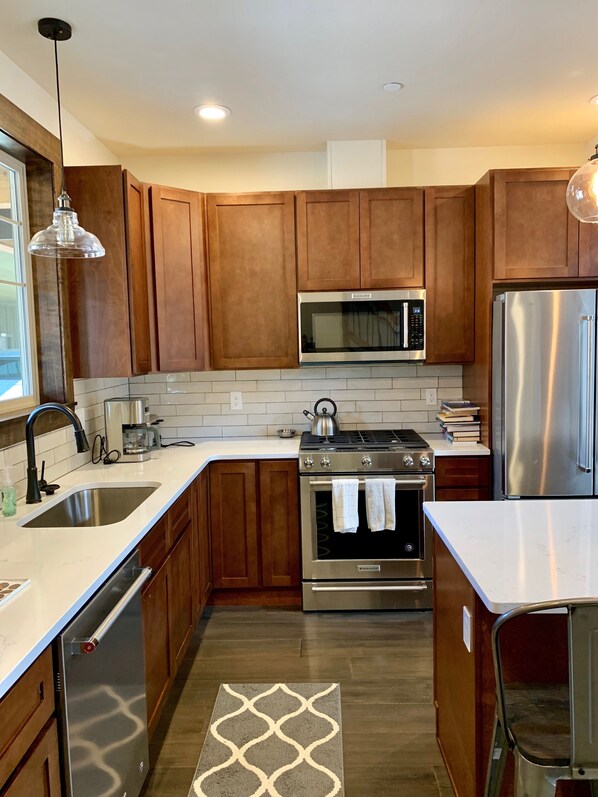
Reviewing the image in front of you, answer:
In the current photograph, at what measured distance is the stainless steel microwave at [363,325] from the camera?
3316 mm

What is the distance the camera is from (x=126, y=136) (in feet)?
10.6

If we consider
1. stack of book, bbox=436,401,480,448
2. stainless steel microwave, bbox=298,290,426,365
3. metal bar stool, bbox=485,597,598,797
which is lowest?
metal bar stool, bbox=485,597,598,797

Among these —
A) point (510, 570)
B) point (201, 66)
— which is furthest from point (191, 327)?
point (510, 570)

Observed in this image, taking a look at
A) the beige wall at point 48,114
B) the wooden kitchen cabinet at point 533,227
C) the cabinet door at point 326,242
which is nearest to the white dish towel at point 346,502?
the cabinet door at point 326,242

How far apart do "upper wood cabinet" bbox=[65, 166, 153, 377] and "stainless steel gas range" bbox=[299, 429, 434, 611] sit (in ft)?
3.77

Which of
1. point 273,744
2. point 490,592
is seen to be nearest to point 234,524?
point 273,744

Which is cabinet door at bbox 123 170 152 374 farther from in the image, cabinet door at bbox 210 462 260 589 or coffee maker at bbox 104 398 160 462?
cabinet door at bbox 210 462 260 589

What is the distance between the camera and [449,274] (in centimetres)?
336

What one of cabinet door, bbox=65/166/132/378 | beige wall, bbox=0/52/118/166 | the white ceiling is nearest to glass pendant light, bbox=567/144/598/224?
the white ceiling

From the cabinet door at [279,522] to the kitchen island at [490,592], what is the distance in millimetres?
1386

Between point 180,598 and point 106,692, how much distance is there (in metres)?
0.96

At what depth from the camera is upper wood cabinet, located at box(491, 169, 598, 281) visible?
3062 mm

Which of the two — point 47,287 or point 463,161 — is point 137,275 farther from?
point 463,161

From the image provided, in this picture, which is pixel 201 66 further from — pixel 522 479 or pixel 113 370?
pixel 522 479
